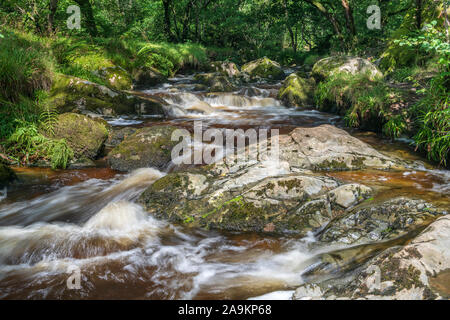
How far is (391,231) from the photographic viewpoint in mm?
2797

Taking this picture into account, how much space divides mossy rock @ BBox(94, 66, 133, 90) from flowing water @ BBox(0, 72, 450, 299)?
20.9 feet

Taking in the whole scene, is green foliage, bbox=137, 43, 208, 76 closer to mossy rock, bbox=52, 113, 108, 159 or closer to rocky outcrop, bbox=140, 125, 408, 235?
mossy rock, bbox=52, 113, 108, 159

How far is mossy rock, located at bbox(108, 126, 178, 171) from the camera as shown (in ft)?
18.0

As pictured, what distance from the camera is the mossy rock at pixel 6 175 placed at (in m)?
4.65

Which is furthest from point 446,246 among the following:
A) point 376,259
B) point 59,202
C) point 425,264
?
point 59,202

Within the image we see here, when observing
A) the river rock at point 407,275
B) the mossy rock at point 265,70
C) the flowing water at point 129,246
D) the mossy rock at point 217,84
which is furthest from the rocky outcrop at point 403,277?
the mossy rock at point 265,70

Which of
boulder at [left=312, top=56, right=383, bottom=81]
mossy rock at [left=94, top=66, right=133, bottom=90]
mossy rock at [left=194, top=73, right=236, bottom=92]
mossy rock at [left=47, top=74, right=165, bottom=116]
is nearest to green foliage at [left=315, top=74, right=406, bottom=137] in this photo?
boulder at [left=312, top=56, right=383, bottom=81]

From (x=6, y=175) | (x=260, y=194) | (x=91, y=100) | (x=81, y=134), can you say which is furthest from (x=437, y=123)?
(x=91, y=100)

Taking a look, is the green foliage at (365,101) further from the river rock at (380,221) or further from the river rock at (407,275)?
the river rock at (407,275)

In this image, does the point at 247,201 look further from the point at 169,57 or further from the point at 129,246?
the point at 169,57

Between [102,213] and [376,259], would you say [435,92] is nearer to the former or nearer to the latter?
[376,259]

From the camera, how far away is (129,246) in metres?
3.23

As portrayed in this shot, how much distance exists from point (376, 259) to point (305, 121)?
6615mm

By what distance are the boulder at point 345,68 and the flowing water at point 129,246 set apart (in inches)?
196
